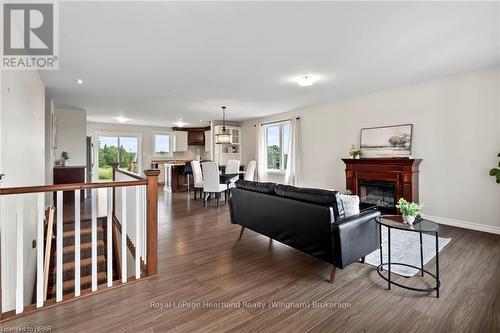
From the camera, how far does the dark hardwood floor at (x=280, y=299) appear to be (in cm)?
169

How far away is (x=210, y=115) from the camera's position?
7293mm

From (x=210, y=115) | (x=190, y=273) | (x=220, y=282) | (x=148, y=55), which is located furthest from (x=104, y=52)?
(x=210, y=115)

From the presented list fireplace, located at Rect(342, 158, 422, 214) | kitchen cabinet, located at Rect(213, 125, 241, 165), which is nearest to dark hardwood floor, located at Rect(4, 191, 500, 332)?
fireplace, located at Rect(342, 158, 422, 214)

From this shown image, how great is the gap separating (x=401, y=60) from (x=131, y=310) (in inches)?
165

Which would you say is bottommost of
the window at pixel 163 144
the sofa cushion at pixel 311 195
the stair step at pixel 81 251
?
the stair step at pixel 81 251

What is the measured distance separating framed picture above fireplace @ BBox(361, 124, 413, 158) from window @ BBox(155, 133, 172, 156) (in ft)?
25.9

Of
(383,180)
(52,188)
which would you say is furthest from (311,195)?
(383,180)

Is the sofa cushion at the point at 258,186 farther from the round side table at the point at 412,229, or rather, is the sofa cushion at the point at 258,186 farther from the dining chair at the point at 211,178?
the dining chair at the point at 211,178

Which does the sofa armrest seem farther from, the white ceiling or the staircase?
the staircase

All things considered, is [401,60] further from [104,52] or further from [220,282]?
[104,52]

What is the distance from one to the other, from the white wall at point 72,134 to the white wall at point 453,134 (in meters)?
6.95

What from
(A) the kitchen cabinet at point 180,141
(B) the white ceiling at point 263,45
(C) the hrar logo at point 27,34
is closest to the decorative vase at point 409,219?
(B) the white ceiling at point 263,45

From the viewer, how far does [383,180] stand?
4.48 metres

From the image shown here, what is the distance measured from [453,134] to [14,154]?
5.86m
